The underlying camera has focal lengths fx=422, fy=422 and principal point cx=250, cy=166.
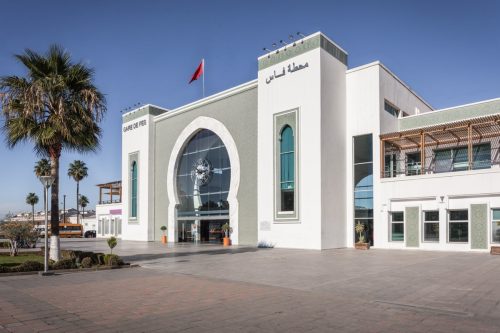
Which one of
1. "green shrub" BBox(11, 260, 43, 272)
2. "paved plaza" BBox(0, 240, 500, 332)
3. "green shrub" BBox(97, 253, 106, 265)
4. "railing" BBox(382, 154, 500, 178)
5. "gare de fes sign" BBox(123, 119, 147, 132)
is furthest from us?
"gare de fes sign" BBox(123, 119, 147, 132)

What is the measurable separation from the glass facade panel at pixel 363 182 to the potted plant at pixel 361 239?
311 millimetres

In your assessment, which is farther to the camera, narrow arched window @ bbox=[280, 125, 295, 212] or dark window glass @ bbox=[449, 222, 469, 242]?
narrow arched window @ bbox=[280, 125, 295, 212]

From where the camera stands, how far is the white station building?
26531 mm

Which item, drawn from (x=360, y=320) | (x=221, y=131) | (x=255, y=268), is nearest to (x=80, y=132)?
(x=255, y=268)

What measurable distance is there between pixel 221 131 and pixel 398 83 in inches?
600

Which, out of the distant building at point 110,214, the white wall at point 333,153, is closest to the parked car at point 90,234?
the distant building at point 110,214

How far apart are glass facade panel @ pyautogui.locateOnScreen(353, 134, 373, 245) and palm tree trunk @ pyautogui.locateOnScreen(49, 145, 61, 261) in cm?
1989

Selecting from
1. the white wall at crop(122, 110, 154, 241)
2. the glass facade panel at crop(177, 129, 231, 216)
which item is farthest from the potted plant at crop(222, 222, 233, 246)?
the white wall at crop(122, 110, 154, 241)

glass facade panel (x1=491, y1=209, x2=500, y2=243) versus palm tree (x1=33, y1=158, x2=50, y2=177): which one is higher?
palm tree (x1=33, y1=158, x2=50, y2=177)

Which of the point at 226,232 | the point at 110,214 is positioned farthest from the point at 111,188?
the point at 226,232

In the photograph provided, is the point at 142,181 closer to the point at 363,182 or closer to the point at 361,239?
the point at 363,182

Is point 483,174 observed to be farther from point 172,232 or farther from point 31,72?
point 172,232

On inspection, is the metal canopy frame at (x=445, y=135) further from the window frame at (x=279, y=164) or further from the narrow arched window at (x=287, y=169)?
the narrow arched window at (x=287, y=169)

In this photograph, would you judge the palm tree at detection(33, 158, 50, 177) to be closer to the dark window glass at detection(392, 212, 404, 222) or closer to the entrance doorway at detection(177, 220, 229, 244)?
the entrance doorway at detection(177, 220, 229, 244)
